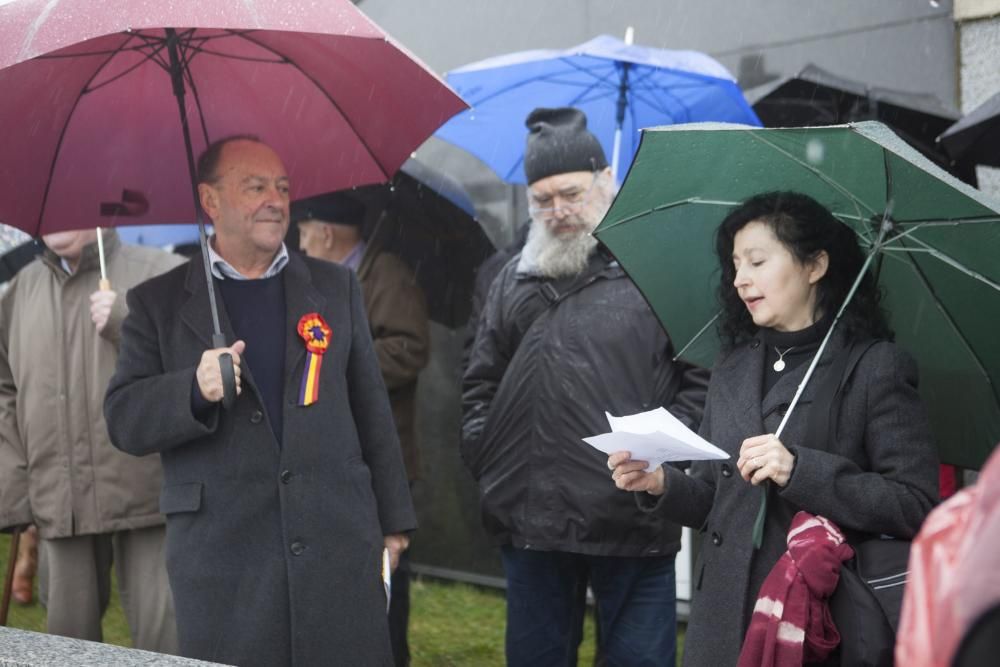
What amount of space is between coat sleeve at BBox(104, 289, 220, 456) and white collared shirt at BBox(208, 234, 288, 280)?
Result: 0.25m

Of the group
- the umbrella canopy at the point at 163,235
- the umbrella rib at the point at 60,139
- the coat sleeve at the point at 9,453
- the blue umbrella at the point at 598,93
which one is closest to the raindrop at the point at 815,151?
the umbrella rib at the point at 60,139

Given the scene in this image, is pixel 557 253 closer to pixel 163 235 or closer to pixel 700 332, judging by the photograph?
pixel 700 332

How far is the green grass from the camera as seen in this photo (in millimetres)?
6465

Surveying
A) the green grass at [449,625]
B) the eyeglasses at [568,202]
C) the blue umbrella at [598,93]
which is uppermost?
the blue umbrella at [598,93]

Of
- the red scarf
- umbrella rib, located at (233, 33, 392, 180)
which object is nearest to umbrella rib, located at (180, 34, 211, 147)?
umbrella rib, located at (233, 33, 392, 180)

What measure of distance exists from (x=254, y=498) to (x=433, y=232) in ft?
7.99

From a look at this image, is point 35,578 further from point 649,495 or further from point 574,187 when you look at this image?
point 649,495

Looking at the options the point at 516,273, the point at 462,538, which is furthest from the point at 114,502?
the point at 462,538

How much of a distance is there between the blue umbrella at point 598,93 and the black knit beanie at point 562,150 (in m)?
0.63

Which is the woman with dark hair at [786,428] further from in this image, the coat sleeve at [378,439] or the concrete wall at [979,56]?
the concrete wall at [979,56]

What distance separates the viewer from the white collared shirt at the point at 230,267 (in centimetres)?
412

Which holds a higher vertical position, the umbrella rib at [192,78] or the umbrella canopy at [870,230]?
the umbrella rib at [192,78]

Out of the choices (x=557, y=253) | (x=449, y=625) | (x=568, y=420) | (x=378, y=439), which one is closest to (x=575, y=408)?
(x=568, y=420)

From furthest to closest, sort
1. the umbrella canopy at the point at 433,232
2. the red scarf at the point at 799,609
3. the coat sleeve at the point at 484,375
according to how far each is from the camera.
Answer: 1. the umbrella canopy at the point at 433,232
2. the coat sleeve at the point at 484,375
3. the red scarf at the point at 799,609
